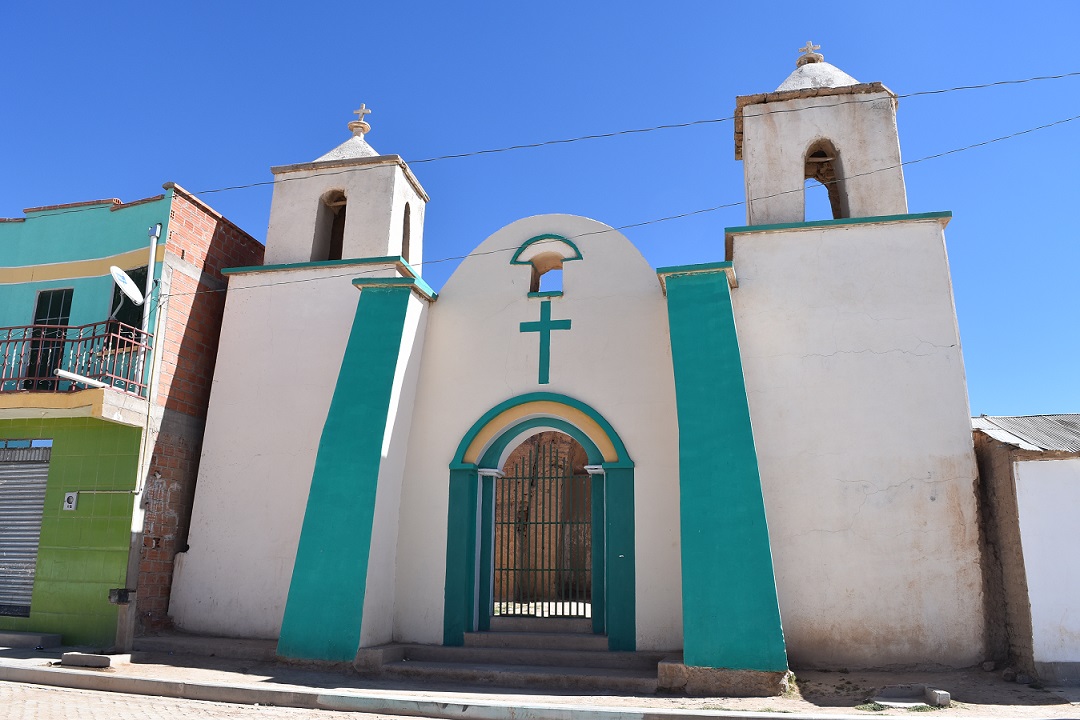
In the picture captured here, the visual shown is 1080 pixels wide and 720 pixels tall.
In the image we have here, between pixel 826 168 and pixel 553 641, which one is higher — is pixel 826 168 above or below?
above

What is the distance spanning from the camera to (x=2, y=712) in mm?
6379

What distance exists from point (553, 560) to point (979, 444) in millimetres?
10660

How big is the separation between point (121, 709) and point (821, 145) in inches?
402

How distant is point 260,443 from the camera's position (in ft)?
34.8

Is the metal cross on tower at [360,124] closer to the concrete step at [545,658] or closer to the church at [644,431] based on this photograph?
the church at [644,431]

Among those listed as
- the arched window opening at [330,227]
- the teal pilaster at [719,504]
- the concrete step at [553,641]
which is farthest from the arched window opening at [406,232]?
the concrete step at [553,641]

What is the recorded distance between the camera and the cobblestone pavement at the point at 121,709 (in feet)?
21.1

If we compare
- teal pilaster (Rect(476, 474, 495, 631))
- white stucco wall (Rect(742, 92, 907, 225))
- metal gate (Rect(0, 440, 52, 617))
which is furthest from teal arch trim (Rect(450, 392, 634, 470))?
metal gate (Rect(0, 440, 52, 617))

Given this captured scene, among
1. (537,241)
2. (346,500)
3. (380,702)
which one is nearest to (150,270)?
(346,500)

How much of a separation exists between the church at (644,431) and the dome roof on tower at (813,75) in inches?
2.5

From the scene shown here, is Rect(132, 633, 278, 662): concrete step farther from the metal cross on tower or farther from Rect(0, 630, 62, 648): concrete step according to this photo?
the metal cross on tower

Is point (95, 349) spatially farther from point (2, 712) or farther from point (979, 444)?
point (979, 444)

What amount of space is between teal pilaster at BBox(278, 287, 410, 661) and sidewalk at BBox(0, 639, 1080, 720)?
41 centimetres

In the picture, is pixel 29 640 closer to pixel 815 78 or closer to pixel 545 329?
pixel 545 329
